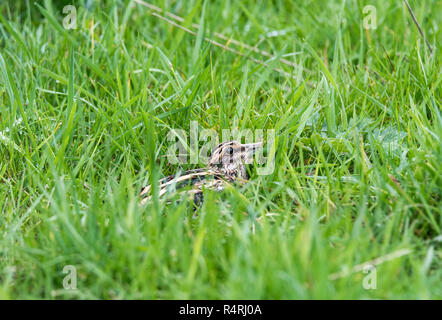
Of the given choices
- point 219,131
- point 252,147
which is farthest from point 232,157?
point 219,131

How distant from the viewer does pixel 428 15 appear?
5.82 metres

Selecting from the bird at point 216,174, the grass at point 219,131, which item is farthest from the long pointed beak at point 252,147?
the grass at point 219,131

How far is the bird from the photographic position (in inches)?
147

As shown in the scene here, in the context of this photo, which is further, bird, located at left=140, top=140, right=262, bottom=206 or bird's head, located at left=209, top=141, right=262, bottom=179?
bird's head, located at left=209, top=141, right=262, bottom=179

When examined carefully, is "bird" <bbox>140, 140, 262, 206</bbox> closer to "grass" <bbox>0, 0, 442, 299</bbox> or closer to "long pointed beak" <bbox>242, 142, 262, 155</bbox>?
"long pointed beak" <bbox>242, 142, 262, 155</bbox>

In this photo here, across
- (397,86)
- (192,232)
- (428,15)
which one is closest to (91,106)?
(192,232)

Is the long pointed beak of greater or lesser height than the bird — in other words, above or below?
above

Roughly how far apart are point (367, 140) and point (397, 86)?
0.77 m

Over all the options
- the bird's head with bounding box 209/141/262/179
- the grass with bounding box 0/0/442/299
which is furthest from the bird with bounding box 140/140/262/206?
the grass with bounding box 0/0/442/299

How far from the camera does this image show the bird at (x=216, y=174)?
12.3 ft

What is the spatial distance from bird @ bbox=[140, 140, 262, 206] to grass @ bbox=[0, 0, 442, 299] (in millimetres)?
134

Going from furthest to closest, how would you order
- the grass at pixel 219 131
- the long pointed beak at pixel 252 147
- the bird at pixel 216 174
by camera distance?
the long pointed beak at pixel 252 147 → the bird at pixel 216 174 → the grass at pixel 219 131

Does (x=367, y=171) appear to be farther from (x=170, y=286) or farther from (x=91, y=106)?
(x=91, y=106)

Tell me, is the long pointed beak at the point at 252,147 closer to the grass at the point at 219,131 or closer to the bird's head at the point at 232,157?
the bird's head at the point at 232,157
